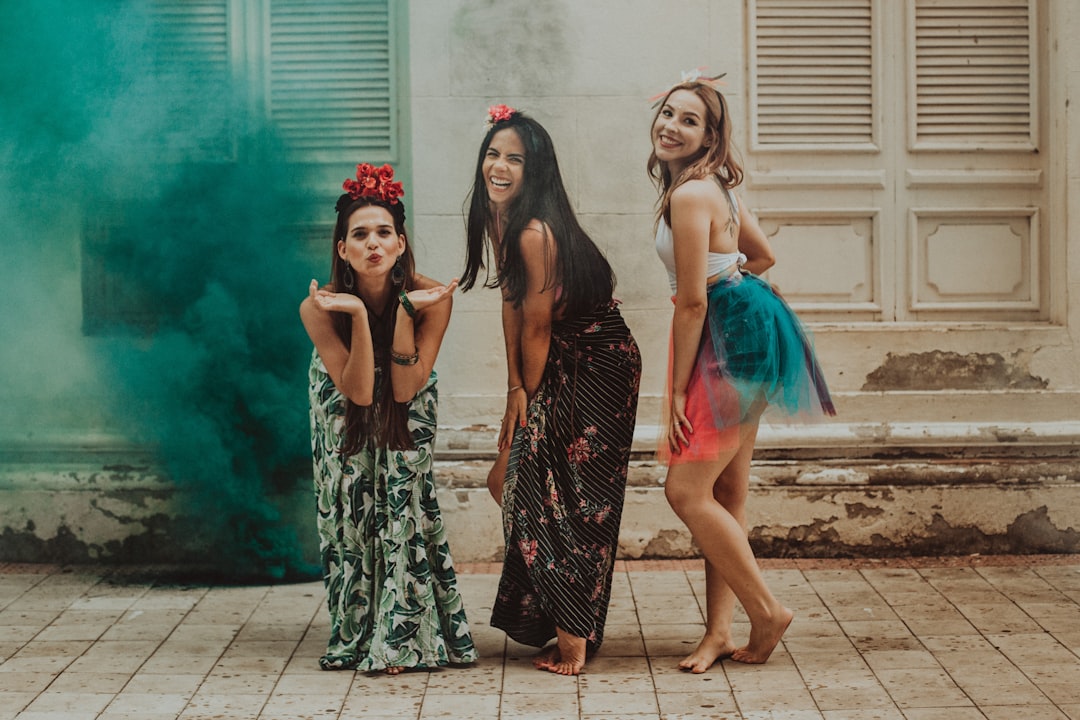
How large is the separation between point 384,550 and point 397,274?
103 centimetres

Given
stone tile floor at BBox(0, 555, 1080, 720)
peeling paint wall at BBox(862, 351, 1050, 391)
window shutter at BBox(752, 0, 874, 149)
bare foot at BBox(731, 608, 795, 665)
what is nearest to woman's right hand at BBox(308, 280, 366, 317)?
stone tile floor at BBox(0, 555, 1080, 720)

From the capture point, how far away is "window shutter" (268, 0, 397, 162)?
6996mm

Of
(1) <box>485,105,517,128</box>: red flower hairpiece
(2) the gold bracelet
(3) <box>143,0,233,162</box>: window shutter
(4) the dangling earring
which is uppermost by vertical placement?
(3) <box>143,0,233,162</box>: window shutter

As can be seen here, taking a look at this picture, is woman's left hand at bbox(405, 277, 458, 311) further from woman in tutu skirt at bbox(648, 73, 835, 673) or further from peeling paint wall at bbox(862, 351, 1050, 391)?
peeling paint wall at bbox(862, 351, 1050, 391)

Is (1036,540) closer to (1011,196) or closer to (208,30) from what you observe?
(1011,196)

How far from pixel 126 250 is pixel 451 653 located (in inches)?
114

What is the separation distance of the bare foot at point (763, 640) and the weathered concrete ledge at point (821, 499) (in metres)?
1.81

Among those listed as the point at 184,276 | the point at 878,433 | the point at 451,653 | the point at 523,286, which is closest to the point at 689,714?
the point at 451,653

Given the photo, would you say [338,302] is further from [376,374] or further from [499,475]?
[499,475]

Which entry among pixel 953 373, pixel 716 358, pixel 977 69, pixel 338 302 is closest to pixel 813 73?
pixel 977 69

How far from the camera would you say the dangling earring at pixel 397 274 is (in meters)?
5.15

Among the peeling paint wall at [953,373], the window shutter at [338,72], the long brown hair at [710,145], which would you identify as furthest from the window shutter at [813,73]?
the long brown hair at [710,145]

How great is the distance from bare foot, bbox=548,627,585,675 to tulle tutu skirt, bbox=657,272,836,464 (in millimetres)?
741

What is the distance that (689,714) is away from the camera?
4.59 metres
